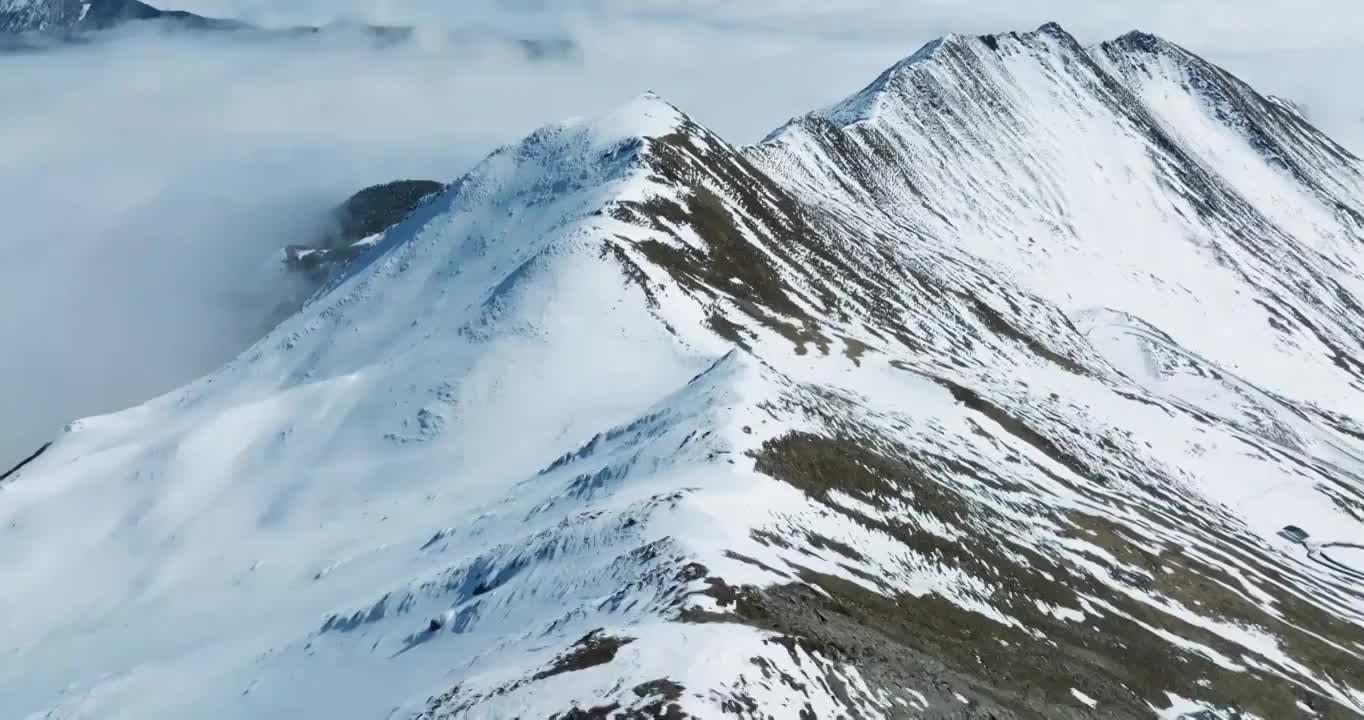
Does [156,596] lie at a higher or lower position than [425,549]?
lower

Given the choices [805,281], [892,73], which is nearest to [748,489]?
[805,281]

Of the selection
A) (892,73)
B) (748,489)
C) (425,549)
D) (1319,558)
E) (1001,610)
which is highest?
(892,73)

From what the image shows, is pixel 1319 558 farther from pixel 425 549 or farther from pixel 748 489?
pixel 425 549

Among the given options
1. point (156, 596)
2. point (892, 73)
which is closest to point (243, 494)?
point (156, 596)

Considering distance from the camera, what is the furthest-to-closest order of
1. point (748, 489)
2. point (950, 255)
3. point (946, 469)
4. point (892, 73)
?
point (892, 73) → point (950, 255) → point (946, 469) → point (748, 489)

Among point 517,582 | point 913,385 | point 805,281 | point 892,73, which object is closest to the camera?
point 517,582

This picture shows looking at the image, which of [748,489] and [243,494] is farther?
[243,494]

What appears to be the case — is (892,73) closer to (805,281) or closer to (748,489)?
(805,281)
